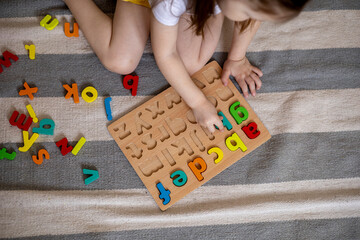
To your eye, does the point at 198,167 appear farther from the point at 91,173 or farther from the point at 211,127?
the point at 91,173

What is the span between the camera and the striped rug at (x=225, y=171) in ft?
2.18

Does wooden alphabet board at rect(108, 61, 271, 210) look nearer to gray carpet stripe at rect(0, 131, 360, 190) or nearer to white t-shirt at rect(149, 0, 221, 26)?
gray carpet stripe at rect(0, 131, 360, 190)

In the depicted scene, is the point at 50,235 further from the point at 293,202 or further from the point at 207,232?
the point at 293,202

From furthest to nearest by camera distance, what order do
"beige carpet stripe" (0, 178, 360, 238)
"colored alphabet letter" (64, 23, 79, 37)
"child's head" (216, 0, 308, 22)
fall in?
"colored alphabet letter" (64, 23, 79, 37), "beige carpet stripe" (0, 178, 360, 238), "child's head" (216, 0, 308, 22)

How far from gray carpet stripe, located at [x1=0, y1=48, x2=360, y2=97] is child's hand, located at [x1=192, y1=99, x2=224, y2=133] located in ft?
0.39

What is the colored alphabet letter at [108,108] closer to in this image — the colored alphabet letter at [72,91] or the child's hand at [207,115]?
the colored alphabet letter at [72,91]

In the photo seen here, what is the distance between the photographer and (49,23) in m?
0.77

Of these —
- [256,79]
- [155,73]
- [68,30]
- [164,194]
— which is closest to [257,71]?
[256,79]

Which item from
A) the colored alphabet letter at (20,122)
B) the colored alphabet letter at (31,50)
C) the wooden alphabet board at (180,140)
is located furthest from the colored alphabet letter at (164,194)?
the colored alphabet letter at (31,50)

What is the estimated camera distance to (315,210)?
69 centimetres

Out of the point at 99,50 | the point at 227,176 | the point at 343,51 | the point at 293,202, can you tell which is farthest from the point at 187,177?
the point at 343,51

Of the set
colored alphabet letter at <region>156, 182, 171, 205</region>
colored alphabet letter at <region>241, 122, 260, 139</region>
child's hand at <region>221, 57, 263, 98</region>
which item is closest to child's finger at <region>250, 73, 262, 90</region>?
child's hand at <region>221, 57, 263, 98</region>

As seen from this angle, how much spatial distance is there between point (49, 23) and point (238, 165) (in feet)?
1.92

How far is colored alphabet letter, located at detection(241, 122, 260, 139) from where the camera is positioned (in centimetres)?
71
